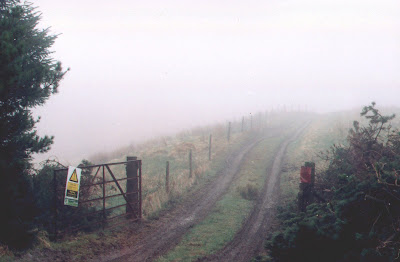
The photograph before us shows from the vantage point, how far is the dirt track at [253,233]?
357 inches

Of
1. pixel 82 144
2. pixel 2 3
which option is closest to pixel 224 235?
pixel 2 3

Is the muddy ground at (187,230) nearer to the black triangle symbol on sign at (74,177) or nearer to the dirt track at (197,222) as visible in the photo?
the dirt track at (197,222)

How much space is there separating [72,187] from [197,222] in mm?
4871

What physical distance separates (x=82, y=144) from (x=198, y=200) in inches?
1104

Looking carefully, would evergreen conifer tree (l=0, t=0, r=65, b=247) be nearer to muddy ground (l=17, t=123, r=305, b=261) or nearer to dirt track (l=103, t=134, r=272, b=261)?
muddy ground (l=17, t=123, r=305, b=261)

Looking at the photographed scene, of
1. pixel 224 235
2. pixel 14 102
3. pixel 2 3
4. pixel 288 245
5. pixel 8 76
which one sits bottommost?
pixel 224 235

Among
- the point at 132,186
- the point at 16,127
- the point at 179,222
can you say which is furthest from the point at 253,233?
the point at 16,127

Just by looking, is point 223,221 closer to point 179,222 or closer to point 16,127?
point 179,222

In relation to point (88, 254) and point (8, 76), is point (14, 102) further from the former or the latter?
point (88, 254)

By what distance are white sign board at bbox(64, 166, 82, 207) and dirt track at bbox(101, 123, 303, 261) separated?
2.09 m

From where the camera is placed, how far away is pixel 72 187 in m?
9.72

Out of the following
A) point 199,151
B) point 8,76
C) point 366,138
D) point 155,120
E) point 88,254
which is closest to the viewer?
point 8,76

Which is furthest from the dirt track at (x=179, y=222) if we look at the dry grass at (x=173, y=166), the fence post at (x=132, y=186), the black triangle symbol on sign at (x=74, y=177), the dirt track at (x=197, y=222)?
the black triangle symbol on sign at (x=74, y=177)

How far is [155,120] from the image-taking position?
50.4 m
